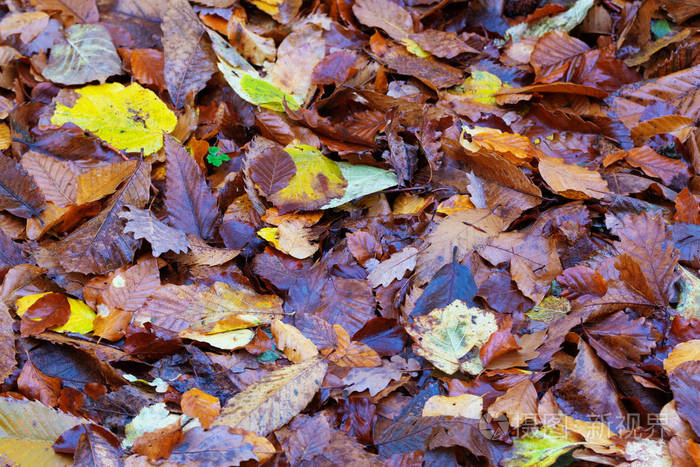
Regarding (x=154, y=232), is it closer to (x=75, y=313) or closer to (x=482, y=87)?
(x=75, y=313)

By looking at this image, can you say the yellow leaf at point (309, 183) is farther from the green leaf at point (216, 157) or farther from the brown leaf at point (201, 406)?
the brown leaf at point (201, 406)

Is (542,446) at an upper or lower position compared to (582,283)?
lower

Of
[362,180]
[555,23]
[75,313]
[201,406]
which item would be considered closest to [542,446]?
[201,406]

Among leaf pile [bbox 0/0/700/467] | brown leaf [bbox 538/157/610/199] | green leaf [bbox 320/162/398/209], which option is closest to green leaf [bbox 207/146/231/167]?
leaf pile [bbox 0/0/700/467]

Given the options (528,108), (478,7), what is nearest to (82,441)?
(528,108)

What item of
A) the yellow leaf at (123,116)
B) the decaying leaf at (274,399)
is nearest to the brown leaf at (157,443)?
the decaying leaf at (274,399)

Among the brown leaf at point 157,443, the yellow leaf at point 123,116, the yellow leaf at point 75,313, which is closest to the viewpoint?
the brown leaf at point 157,443

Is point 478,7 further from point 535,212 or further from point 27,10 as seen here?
point 27,10
